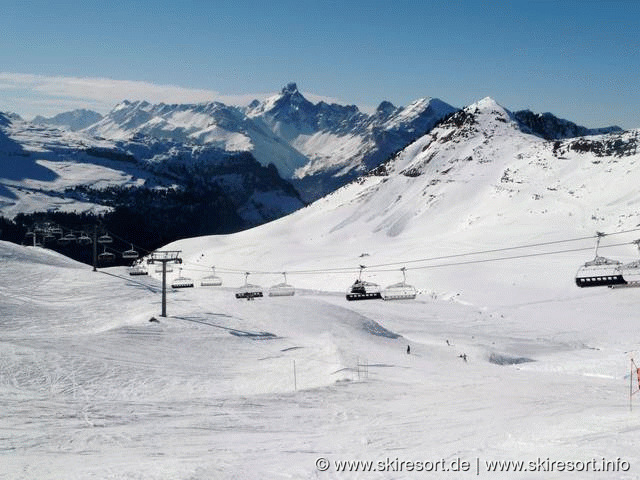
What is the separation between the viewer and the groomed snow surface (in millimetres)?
20625

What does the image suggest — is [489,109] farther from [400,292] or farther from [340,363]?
[340,363]

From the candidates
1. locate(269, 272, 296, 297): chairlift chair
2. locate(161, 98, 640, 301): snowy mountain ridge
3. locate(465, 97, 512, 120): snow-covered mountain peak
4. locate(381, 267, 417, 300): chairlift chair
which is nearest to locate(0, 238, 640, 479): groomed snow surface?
locate(269, 272, 296, 297): chairlift chair

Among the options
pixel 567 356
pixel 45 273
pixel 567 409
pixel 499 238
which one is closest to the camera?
pixel 567 409

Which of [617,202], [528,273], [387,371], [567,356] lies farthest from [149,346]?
[617,202]

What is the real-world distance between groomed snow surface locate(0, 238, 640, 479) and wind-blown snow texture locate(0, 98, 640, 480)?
175 millimetres

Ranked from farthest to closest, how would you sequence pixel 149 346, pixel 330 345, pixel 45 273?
pixel 45 273, pixel 330 345, pixel 149 346

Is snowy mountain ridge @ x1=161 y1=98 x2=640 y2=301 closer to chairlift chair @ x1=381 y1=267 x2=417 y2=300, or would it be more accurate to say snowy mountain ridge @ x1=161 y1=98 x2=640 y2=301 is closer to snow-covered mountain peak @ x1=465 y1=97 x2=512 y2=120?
snow-covered mountain peak @ x1=465 y1=97 x2=512 y2=120

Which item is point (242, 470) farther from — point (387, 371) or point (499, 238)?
point (499, 238)

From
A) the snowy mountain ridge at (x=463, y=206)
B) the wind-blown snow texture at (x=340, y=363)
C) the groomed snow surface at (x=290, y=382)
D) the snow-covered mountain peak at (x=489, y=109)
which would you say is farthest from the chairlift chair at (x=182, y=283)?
the snow-covered mountain peak at (x=489, y=109)

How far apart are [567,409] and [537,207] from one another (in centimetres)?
9177

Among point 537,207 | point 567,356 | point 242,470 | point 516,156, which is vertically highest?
point 516,156

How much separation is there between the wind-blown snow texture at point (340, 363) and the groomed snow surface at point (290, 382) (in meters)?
0.17

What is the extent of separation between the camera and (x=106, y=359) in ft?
125

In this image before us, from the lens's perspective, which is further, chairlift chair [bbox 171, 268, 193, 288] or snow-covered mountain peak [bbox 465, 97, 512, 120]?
snow-covered mountain peak [bbox 465, 97, 512, 120]
